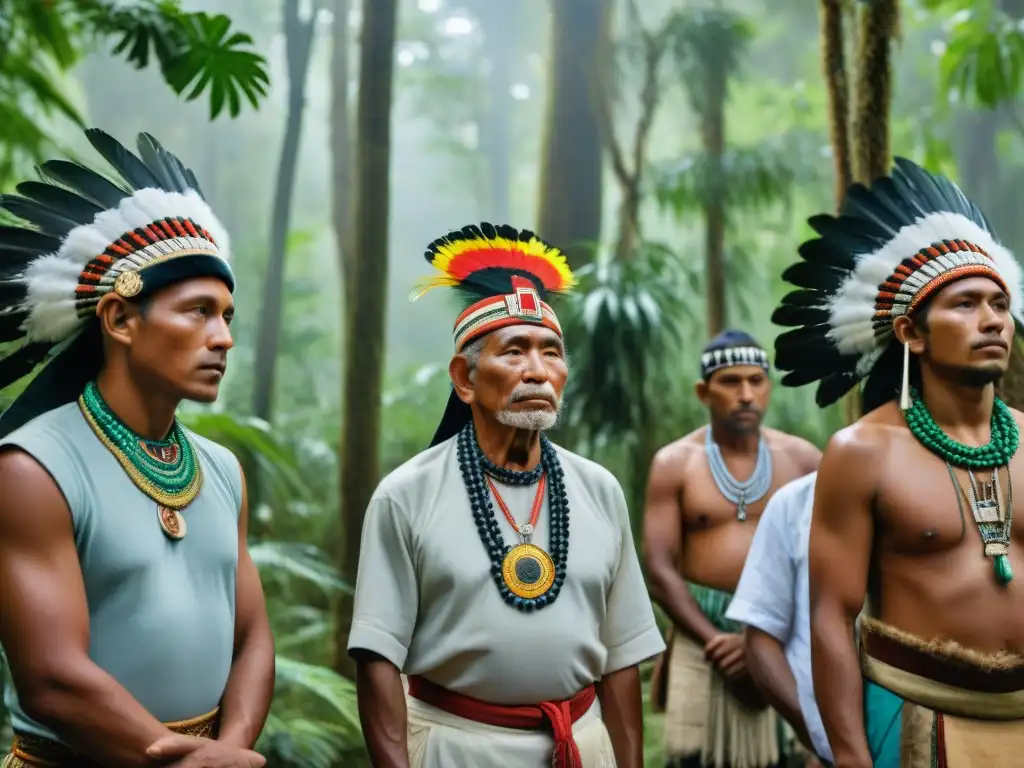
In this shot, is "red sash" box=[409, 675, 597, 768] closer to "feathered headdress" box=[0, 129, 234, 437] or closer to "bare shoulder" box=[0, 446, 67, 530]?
"bare shoulder" box=[0, 446, 67, 530]

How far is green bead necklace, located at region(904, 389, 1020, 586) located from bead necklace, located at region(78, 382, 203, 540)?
61.5 inches

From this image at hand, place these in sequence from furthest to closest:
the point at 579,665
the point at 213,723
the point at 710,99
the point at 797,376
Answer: the point at 710,99 → the point at 797,376 → the point at 579,665 → the point at 213,723

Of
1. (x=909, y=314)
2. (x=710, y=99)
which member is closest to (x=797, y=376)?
(x=909, y=314)

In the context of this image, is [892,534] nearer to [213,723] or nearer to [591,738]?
[591,738]

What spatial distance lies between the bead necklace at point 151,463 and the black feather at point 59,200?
323 mm

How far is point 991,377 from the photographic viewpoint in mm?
2410

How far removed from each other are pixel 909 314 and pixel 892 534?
502mm

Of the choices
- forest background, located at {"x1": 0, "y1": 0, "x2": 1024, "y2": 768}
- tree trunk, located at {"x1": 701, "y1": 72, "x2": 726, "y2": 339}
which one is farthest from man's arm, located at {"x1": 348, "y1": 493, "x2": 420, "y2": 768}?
tree trunk, located at {"x1": 701, "y1": 72, "x2": 726, "y2": 339}

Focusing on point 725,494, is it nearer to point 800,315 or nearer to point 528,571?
point 800,315

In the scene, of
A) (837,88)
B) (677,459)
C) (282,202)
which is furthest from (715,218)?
(677,459)

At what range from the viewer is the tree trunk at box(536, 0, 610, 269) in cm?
838

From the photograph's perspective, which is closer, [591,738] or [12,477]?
[12,477]

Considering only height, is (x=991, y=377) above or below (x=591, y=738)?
above

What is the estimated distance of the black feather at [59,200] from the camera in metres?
2.12
